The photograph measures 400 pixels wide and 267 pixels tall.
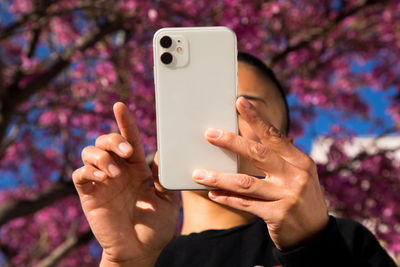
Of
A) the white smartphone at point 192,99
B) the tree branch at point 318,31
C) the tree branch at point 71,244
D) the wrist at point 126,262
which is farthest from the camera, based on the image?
the tree branch at point 71,244

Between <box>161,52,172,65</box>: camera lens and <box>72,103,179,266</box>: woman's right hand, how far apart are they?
200 mm

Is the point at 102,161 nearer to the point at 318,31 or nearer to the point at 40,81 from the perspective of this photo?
the point at 40,81

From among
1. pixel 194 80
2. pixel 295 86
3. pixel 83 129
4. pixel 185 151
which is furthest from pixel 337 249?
pixel 83 129

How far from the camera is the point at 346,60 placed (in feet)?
21.3

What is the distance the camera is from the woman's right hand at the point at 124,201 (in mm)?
1195

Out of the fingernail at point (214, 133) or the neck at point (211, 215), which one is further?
the neck at point (211, 215)

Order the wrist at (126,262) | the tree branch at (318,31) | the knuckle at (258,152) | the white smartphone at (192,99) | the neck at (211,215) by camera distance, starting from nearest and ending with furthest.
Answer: the knuckle at (258,152) < the white smartphone at (192,99) < the wrist at (126,262) < the neck at (211,215) < the tree branch at (318,31)

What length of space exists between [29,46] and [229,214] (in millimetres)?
3285

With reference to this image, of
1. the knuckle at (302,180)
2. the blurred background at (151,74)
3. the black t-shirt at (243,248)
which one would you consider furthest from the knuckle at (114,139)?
the blurred background at (151,74)

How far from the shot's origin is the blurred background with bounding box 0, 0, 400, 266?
332 cm

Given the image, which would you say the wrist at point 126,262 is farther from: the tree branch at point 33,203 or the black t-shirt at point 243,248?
the tree branch at point 33,203

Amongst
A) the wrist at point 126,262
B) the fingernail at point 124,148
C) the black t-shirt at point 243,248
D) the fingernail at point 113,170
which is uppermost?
the fingernail at point 124,148

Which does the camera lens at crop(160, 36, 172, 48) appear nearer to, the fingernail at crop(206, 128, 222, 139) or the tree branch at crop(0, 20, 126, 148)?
the fingernail at crop(206, 128, 222, 139)

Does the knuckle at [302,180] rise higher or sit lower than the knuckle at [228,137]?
lower
